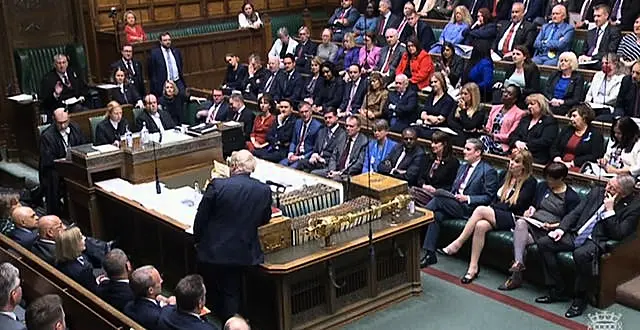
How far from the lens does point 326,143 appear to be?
7.88 metres

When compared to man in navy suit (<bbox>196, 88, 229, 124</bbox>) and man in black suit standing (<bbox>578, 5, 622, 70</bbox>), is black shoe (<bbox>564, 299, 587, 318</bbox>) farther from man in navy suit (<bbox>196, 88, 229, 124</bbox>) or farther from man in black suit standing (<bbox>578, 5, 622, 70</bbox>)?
man in navy suit (<bbox>196, 88, 229, 124</bbox>)

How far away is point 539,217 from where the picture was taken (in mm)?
5969

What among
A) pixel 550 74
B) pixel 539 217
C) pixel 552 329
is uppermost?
pixel 550 74

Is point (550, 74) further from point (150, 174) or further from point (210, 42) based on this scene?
point (210, 42)

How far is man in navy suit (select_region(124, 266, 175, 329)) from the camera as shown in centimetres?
420

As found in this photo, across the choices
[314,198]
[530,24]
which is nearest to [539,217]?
[314,198]

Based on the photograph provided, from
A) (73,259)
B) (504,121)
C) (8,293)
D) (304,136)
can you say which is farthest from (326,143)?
(8,293)

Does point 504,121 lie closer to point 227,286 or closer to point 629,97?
point 629,97

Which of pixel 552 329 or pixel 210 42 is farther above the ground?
pixel 210 42

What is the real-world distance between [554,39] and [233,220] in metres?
4.81

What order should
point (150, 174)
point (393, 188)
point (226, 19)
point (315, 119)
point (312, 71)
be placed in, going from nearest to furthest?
1. point (393, 188)
2. point (150, 174)
3. point (315, 119)
4. point (312, 71)
5. point (226, 19)

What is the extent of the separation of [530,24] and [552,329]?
436 cm

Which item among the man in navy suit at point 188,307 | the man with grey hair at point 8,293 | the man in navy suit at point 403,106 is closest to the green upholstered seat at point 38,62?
the man in navy suit at point 403,106

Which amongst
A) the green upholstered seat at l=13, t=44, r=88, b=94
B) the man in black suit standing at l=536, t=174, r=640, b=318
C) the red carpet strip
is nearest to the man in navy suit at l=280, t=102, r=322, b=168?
the red carpet strip
